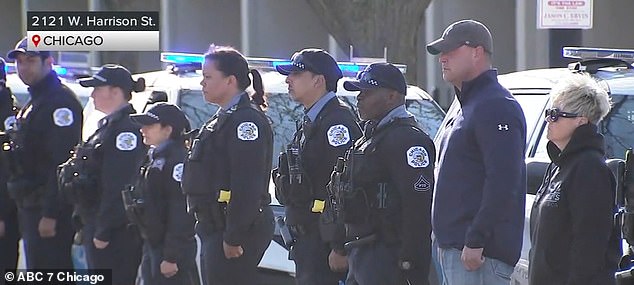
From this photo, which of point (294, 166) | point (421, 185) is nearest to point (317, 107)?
point (294, 166)

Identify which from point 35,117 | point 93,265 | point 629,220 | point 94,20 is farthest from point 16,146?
point 629,220

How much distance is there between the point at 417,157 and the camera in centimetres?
484

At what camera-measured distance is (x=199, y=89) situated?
23.2 feet

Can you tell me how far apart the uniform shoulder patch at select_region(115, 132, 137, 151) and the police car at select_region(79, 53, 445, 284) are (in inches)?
25.7

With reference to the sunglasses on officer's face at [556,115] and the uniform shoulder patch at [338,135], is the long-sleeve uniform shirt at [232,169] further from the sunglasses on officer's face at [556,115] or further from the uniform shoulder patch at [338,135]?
the sunglasses on officer's face at [556,115]

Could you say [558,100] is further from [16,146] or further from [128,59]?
[128,59]

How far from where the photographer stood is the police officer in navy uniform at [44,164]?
22.0ft

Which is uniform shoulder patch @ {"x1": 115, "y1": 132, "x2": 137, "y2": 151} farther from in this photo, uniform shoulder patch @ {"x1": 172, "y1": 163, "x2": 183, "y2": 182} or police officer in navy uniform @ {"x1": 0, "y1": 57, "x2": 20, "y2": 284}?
police officer in navy uniform @ {"x1": 0, "y1": 57, "x2": 20, "y2": 284}

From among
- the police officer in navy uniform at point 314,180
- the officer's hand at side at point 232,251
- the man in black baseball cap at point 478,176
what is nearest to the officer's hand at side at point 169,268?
the officer's hand at side at point 232,251

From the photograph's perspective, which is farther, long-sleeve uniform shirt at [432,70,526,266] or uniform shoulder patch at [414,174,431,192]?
uniform shoulder patch at [414,174,431,192]

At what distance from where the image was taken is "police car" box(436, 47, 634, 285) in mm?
5227

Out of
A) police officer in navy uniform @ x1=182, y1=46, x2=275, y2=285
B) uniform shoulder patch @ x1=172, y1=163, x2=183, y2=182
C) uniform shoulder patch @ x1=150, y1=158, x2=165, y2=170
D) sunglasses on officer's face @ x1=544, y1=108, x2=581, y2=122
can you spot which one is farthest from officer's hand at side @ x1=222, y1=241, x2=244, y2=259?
sunglasses on officer's face @ x1=544, y1=108, x2=581, y2=122

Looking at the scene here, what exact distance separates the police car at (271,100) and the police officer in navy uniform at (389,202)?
1.60m

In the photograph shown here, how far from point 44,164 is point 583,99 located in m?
3.84
